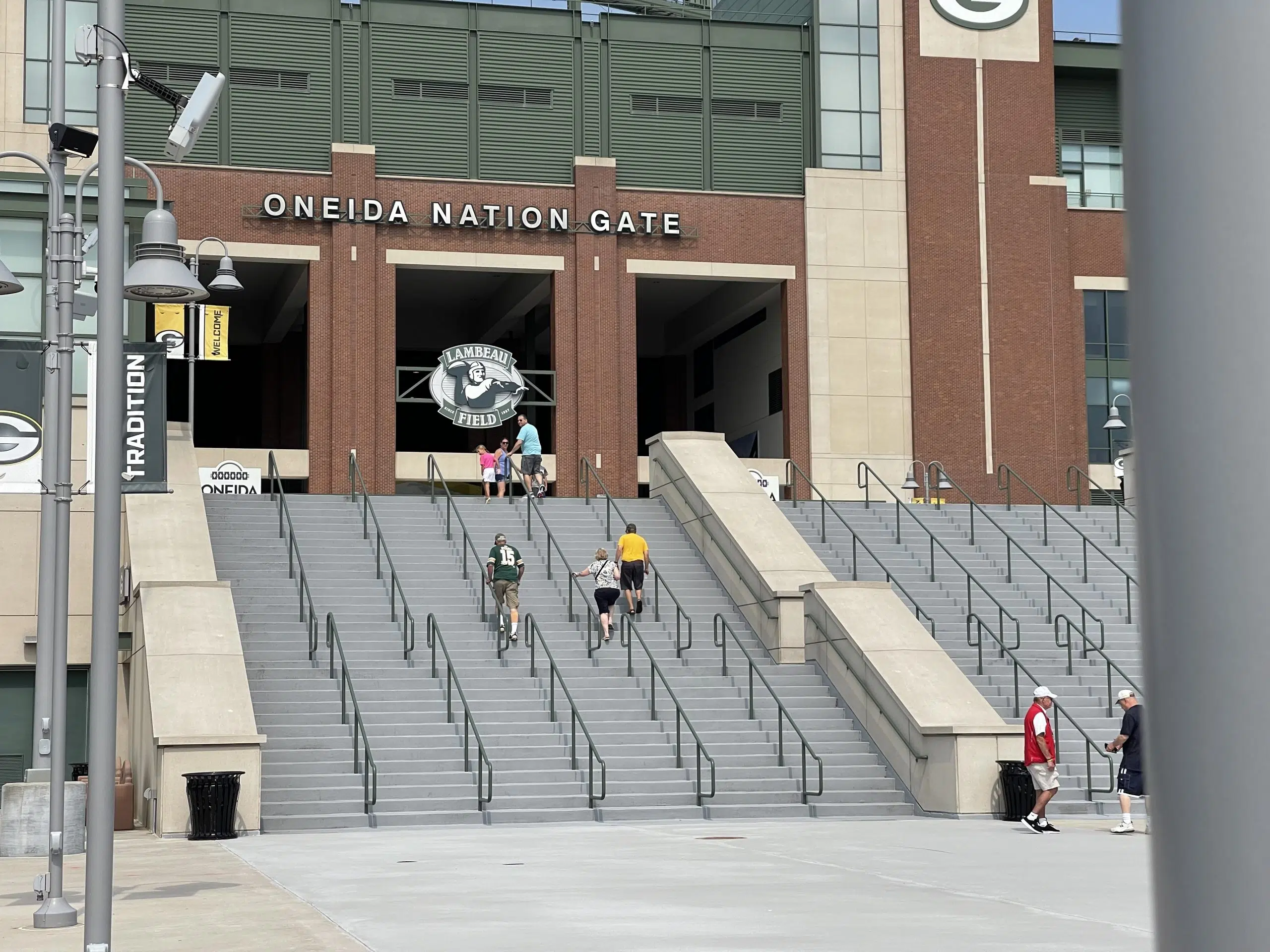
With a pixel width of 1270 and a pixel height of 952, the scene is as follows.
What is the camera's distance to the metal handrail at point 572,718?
69.2ft

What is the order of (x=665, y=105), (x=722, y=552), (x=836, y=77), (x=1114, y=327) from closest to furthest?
1. (x=722, y=552)
2. (x=665, y=105)
3. (x=836, y=77)
4. (x=1114, y=327)

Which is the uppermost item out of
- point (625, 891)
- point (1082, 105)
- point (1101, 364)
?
point (1082, 105)

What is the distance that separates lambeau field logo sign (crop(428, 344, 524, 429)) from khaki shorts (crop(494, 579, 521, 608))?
1693 cm

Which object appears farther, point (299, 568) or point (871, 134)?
point (871, 134)

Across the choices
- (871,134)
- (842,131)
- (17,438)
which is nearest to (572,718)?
(17,438)

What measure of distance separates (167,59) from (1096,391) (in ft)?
81.5

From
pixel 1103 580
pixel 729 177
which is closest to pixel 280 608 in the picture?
pixel 1103 580

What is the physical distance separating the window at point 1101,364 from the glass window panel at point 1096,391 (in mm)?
13

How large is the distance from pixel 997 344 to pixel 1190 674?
4313 cm

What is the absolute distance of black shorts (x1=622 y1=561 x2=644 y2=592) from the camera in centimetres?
2634

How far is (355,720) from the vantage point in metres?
21.7

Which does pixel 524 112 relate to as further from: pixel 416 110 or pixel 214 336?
pixel 214 336

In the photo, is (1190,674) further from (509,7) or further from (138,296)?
(509,7)

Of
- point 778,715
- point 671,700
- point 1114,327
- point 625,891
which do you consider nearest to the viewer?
point 625,891
